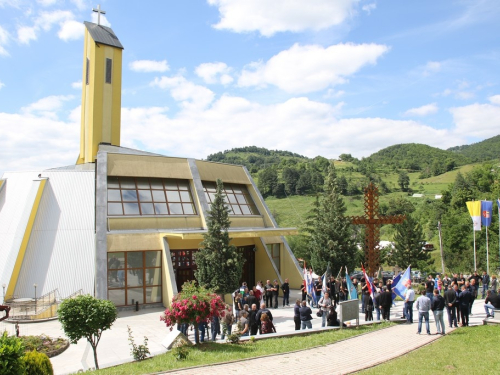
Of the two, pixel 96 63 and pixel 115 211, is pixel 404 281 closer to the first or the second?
pixel 115 211

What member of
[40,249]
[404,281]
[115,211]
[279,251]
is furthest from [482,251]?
[40,249]

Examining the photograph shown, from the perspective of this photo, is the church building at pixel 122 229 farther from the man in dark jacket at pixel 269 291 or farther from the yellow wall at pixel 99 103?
the man in dark jacket at pixel 269 291

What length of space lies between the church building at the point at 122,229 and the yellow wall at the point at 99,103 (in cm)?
171

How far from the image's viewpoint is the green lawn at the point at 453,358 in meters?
9.69

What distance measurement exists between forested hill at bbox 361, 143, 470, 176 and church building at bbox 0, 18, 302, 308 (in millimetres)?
114843

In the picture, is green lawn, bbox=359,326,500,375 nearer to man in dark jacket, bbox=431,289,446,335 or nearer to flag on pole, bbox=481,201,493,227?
man in dark jacket, bbox=431,289,446,335

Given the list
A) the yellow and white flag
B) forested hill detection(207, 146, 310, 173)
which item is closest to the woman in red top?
the yellow and white flag

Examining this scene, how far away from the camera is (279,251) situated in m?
26.8

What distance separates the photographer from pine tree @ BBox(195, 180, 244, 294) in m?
18.4

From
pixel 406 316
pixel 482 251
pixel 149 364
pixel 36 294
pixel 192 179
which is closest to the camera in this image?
pixel 149 364

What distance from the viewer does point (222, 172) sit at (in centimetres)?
2703

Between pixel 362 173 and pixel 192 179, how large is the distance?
105080mm

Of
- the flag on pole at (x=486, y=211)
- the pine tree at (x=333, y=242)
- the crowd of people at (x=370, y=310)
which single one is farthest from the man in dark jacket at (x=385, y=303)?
the flag on pole at (x=486, y=211)

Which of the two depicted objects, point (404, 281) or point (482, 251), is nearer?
point (404, 281)
